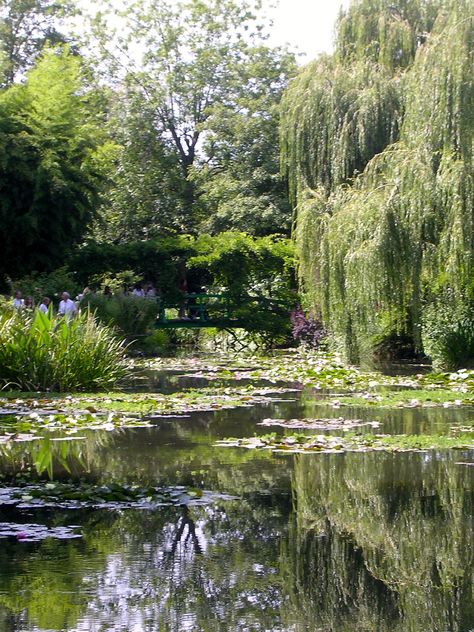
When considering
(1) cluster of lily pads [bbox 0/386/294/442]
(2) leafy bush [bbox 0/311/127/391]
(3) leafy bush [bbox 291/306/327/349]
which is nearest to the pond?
(1) cluster of lily pads [bbox 0/386/294/442]

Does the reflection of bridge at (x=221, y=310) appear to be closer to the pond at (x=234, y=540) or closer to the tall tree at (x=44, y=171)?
the tall tree at (x=44, y=171)

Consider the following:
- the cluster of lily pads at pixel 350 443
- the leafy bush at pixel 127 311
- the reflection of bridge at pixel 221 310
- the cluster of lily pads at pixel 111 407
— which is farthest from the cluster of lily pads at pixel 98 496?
the reflection of bridge at pixel 221 310

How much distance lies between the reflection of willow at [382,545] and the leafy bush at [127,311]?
20178 mm

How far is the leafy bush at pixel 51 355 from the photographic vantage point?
17516 mm

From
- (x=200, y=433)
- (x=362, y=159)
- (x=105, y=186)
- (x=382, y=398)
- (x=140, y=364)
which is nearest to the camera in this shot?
(x=200, y=433)

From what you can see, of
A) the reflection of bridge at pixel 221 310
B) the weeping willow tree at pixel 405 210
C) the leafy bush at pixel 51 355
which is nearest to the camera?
the leafy bush at pixel 51 355

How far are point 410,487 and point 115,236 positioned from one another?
35.9 metres

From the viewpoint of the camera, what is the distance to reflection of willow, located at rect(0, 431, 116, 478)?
10.3 m

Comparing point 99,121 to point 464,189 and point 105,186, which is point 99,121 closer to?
point 105,186

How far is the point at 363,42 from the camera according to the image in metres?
28.6

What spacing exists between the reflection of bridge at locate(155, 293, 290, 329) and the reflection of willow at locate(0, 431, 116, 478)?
21767 millimetres

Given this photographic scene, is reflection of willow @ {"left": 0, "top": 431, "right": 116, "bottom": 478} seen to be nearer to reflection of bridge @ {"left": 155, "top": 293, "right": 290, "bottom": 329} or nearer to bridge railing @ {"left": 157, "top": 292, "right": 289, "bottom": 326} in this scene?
reflection of bridge @ {"left": 155, "top": 293, "right": 290, "bottom": 329}

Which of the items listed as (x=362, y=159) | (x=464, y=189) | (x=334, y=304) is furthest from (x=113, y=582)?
(x=362, y=159)

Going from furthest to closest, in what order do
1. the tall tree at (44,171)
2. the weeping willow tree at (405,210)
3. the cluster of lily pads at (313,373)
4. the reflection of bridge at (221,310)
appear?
the reflection of bridge at (221,310)
the tall tree at (44,171)
the weeping willow tree at (405,210)
the cluster of lily pads at (313,373)
